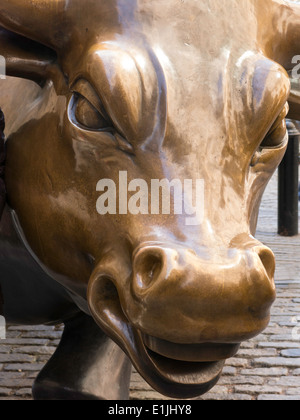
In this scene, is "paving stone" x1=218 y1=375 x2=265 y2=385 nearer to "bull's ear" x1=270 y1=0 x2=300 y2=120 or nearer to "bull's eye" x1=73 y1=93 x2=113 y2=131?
"bull's ear" x1=270 y1=0 x2=300 y2=120

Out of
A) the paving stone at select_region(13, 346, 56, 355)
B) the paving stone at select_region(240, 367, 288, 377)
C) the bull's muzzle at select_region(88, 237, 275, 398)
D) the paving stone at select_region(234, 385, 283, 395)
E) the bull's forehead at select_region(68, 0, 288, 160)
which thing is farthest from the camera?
the paving stone at select_region(13, 346, 56, 355)

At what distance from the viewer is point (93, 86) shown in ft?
7.71

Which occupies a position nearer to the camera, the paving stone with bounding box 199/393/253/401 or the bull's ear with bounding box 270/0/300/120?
the bull's ear with bounding box 270/0/300/120

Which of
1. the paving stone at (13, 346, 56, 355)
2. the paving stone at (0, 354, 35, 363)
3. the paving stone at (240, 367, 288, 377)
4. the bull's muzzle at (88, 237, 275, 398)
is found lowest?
the paving stone at (13, 346, 56, 355)

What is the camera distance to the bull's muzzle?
2.03 m

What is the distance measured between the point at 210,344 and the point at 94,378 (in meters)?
1.27

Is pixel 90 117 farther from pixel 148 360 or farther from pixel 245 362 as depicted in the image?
pixel 245 362

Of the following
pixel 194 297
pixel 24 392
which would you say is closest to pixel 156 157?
pixel 194 297

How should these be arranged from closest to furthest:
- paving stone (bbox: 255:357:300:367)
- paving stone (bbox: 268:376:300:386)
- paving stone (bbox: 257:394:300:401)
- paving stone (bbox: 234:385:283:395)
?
paving stone (bbox: 257:394:300:401) < paving stone (bbox: 234:385:283:395) < paving stone (bbox: 268:376:300:386) < paving stone (bbox: 255:357:300:367)

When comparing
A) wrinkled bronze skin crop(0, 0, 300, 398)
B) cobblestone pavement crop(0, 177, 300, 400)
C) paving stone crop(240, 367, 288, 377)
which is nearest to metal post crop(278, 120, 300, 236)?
cobblestone pavement crop(0, 177, 300, 400)

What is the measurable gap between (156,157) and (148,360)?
2.02 feet

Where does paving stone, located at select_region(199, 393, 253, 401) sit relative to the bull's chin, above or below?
below

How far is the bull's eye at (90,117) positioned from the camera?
7.71 feet

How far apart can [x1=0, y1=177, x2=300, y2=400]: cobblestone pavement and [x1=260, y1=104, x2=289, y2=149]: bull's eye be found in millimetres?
1764
